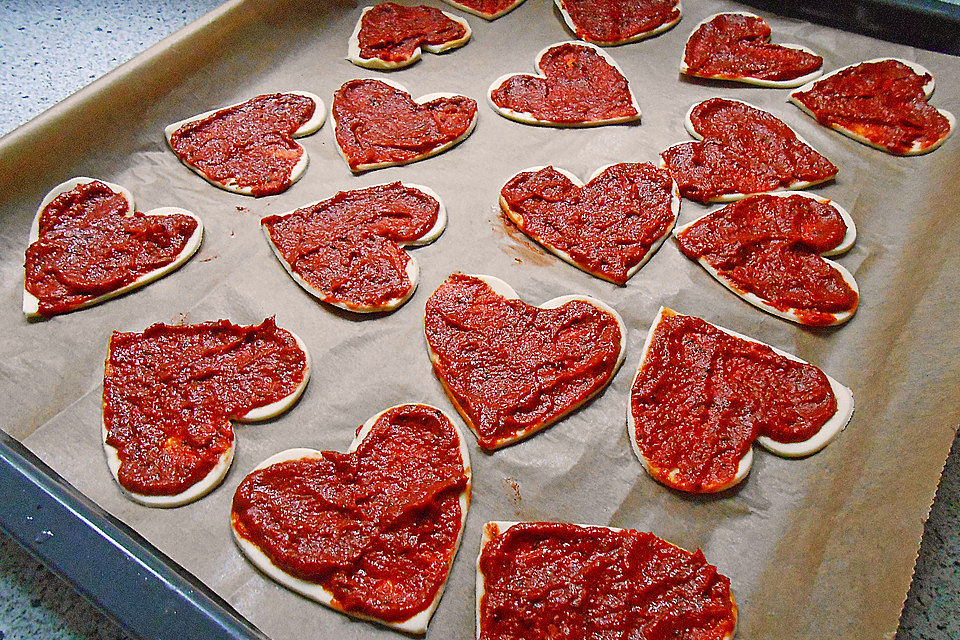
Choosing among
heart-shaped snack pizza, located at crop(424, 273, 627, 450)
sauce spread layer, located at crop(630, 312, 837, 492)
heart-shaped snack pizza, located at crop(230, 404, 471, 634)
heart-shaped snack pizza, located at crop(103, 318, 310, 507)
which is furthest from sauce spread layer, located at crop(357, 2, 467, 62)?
heart-shaped snack pizza, located at crop(230, 404, 471, 634)

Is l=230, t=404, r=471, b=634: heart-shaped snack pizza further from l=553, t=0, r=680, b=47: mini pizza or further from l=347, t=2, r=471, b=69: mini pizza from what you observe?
l=553, t=0, r=680, b=47: mini pizza

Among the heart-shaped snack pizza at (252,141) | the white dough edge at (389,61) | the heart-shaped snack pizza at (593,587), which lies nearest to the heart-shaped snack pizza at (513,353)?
the heart-shaped snack pizza at (593,587)

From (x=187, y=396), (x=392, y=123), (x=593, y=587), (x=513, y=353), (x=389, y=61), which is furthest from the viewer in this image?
(x=389, y=61)

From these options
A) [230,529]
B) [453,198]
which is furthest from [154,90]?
[230,529]

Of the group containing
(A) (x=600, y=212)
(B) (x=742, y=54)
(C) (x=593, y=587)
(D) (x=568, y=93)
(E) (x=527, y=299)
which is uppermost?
(B) (x=742, y=54)

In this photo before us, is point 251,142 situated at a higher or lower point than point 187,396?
higher

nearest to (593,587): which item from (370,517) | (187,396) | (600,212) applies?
(370,517)

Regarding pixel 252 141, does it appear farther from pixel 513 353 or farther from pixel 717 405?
pixel 717 405
